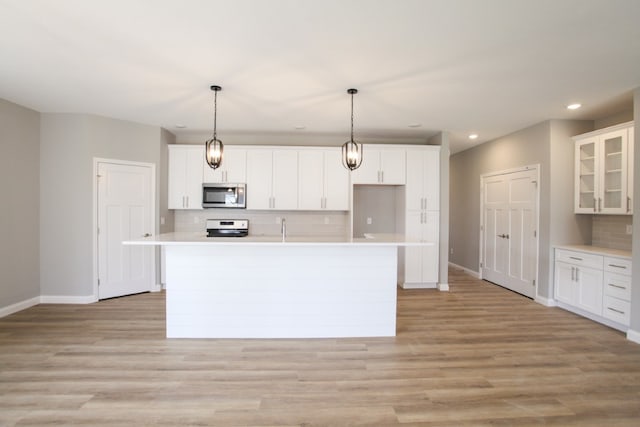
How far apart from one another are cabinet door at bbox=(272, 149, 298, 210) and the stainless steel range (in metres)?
0.62

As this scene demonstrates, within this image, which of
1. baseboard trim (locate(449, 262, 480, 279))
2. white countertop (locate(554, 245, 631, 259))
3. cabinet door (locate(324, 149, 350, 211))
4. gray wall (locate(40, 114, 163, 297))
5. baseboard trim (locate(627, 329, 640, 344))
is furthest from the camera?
baseboard trim (locate(449, 262, 480, 279))

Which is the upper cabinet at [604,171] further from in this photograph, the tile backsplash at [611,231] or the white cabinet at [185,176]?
the white cabinet at [185,176]

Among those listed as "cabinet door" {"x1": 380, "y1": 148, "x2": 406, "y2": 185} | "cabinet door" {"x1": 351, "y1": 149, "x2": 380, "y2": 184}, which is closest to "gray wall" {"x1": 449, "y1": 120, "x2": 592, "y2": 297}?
"cabinet door" {"x1": 380, "y1": 148, "x2": 406, "y2": 185}

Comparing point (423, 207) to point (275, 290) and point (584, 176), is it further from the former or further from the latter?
point (275, 290)

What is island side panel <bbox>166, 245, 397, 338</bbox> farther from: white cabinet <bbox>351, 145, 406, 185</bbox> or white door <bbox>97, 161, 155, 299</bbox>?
white cabinet <bbox>351, 145, 406, 185</bbox>

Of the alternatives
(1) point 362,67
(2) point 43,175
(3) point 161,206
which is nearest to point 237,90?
(1) point 362,67

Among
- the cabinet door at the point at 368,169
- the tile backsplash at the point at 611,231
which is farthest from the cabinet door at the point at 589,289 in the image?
the cabinet door at the point at 368,169

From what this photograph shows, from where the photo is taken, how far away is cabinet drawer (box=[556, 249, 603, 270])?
3.70 meters

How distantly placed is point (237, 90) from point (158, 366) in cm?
281

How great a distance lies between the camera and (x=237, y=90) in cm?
343

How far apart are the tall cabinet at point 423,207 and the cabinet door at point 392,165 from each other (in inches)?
3.4

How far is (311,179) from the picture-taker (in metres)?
5.20

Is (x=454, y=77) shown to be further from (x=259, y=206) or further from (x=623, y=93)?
(x=259, y=206)

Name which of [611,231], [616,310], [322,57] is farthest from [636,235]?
[322,57]
